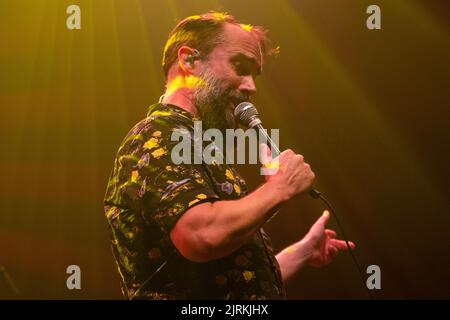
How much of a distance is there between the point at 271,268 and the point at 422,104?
1.83 m

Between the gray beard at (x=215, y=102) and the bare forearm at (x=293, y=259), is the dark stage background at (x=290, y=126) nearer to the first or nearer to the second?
the bare forearm at (x=293, y=259)

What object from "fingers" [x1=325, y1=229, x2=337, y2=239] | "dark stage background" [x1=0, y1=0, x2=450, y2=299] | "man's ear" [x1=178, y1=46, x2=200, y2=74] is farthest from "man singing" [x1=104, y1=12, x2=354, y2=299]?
"dark stage background" [x1=0, y1=0, x2=450, y2=299]

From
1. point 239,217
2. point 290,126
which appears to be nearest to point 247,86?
point 239,217

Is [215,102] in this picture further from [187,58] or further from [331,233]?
[331,233]

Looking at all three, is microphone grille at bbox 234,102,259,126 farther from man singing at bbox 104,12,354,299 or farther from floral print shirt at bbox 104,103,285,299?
floral print shirt at bbox 104,103,285,299

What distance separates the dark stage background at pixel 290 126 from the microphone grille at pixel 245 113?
4.32 feet

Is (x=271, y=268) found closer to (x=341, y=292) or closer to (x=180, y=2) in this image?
(x=341, y=292)

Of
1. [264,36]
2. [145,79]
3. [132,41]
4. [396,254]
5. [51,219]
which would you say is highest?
[132,41]

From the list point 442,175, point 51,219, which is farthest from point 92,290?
point 442,175

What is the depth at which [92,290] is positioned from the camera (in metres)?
2.62

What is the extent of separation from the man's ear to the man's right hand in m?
0.45

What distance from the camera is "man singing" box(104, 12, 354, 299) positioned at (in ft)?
3.38

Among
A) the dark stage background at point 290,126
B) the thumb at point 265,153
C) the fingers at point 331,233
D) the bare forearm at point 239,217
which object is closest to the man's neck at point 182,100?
the thumb at point 265,153

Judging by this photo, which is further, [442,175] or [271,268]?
[442,175]
